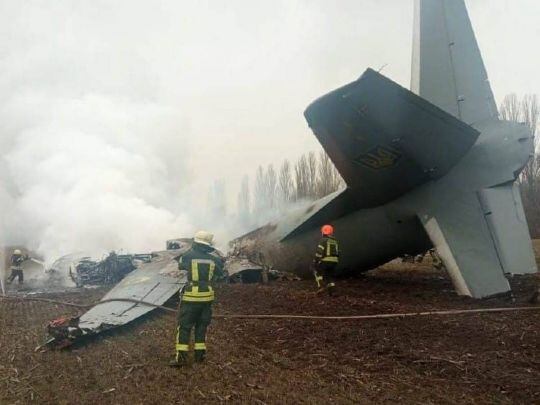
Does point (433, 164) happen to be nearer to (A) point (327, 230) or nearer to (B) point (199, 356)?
(A) point (327, 230)

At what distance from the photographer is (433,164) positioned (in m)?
10.6

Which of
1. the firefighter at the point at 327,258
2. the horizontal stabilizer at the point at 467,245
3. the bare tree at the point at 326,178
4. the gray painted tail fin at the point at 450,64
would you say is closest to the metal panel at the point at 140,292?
the firefighter at the point at 327,258

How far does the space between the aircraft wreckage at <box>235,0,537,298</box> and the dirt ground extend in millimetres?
1178

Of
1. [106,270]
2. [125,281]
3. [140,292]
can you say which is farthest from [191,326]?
[106,270]

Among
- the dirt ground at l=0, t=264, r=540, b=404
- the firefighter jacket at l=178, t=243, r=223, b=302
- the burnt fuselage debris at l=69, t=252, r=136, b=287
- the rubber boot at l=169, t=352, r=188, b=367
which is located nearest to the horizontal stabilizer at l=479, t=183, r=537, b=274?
the dirt ground at l=0, t=264, r=540, b=404

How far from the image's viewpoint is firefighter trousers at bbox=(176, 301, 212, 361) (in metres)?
6.65

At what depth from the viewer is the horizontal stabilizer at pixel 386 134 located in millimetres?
9156

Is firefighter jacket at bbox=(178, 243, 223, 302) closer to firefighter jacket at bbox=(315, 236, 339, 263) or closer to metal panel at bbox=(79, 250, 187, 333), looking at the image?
metal panel at bbox=(79, 250, 187, 333)

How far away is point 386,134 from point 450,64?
12.9 ft

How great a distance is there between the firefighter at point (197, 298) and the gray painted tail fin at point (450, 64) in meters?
7.80

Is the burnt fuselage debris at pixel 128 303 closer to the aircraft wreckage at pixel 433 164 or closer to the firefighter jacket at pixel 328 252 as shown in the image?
the firefighter jacket at pixel 328 252

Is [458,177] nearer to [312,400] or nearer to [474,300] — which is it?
[474,300]

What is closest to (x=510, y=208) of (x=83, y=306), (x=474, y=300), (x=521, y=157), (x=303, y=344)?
(x=521, y=157)

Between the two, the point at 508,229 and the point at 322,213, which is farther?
the point at 322,213
